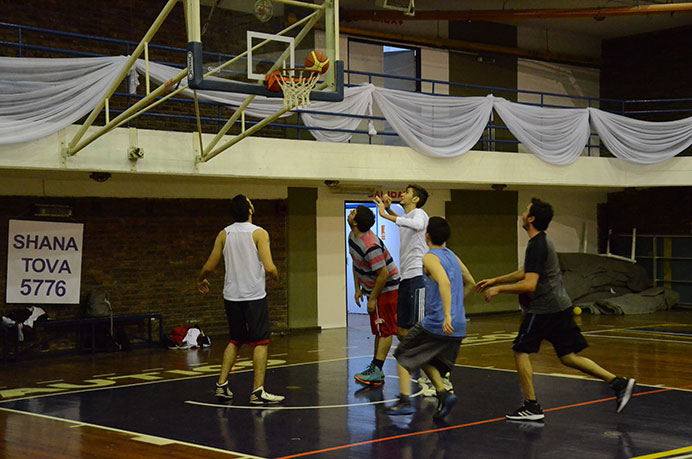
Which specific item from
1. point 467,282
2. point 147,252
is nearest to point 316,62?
point 467,282

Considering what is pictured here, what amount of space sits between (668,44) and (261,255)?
15136 mm

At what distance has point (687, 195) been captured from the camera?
19.2 metres

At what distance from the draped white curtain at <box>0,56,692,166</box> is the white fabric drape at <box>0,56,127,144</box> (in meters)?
0.01

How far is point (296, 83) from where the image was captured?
30.1 ft

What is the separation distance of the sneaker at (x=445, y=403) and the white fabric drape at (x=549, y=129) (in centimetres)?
948

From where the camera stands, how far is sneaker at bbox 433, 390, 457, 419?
6883 mm

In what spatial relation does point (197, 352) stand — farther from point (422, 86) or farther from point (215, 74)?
point (422, 86)

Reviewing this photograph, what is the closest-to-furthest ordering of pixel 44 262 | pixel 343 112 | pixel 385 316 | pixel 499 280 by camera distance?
pixel 499 280 < pixel 385 316 < pixel 44 262 < pixel 343 112

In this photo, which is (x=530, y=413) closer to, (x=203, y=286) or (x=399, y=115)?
(x=203, y=286)

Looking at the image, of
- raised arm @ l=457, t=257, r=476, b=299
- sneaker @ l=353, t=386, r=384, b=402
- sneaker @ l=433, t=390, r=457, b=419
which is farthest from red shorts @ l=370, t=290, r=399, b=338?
sneaker @ l=433, t=390, r=457, b=419

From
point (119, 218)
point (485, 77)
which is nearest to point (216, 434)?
point (119, 218)

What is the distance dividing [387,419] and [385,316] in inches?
64.3

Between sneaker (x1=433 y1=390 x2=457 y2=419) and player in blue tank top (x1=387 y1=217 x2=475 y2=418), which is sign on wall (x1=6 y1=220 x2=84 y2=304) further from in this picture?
sneaker (x1=433 y1=390 x2=457 y2=419)

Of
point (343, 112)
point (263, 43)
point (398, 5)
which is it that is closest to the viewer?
point (263, 43)
